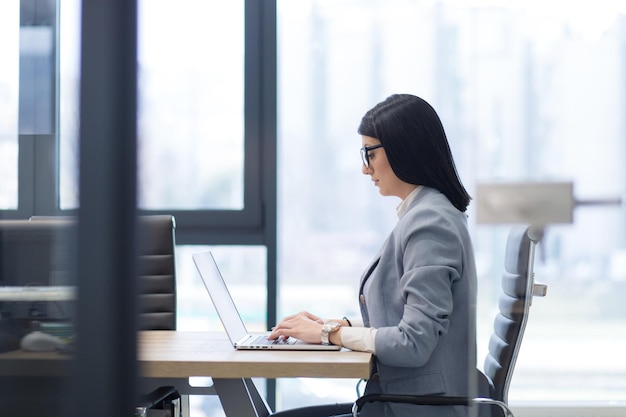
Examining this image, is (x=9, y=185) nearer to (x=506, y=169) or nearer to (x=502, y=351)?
(x=506, y=169)

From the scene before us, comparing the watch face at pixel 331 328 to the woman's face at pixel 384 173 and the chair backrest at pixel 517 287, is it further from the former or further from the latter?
the chair backrest at pixel 517 287

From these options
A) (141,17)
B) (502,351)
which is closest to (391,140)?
(502,351)

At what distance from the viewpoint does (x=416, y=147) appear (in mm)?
1860

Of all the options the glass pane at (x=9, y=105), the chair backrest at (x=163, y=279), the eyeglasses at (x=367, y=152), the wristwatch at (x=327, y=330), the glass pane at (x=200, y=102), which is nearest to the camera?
the glass pane at (x=9, y=105)

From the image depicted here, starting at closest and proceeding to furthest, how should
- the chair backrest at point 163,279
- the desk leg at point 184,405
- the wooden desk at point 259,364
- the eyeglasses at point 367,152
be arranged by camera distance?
the wooden desk at point 259,364 < the eyeglasses at point 367,152 < the desk leg at point 184,405 < the chair backrest at point 163,279

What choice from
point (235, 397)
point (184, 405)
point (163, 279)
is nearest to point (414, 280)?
point (235, 397)

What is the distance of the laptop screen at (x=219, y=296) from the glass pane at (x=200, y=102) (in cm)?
126

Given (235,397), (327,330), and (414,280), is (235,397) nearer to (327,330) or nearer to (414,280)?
(327,330)

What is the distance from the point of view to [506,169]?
843mm

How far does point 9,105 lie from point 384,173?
4.41 feet

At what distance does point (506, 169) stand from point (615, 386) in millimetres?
283

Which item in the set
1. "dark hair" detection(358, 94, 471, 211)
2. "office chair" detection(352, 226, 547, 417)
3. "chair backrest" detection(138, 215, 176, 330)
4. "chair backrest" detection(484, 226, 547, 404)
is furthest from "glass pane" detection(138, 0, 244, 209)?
"chair backrest" detection(484, 226, 547, 404)

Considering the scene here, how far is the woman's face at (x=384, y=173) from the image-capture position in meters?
1.91

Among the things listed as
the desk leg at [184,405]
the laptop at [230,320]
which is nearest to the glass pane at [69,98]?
the laptop at [230,320]
